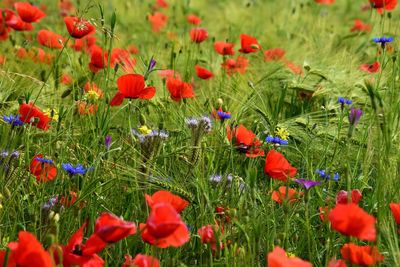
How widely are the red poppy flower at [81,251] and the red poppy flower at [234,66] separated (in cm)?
155

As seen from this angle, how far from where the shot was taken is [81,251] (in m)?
1.37

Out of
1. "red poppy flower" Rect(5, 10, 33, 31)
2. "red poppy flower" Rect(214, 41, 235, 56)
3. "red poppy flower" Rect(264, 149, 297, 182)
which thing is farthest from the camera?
"red poppy flower" Rect(5, 10, 33, 31)

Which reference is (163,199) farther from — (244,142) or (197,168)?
(244,142)

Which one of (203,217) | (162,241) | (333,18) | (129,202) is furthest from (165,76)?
(333,18)

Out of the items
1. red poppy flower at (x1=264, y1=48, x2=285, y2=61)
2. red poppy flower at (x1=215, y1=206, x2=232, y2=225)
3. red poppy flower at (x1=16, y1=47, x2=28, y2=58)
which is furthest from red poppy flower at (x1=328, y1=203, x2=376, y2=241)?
red poppy flower at (x1=16, y1=47, x2=28, y2=58)

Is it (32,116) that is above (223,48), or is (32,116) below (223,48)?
below

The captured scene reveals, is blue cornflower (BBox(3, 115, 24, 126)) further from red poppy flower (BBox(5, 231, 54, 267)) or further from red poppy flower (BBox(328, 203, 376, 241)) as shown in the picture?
red poppy flower (BBox(328, 203, 376, 241))

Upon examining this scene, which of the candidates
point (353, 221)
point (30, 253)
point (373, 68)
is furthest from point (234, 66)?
point (30, 253)

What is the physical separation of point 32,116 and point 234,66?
110 centimetres

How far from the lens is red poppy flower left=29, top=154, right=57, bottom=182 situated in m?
1.82

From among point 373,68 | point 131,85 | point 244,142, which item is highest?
point 373,68

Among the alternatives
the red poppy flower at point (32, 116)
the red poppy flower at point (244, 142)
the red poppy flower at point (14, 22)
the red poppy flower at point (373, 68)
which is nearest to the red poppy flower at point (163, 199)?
the red poppy flower at point (244, 142)

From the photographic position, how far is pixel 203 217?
168 centimetres

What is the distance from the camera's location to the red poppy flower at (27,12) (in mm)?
2803
